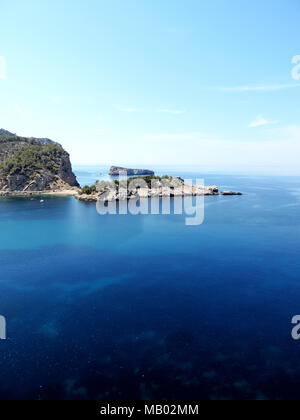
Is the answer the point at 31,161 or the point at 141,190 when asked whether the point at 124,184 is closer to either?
the point at 141,190

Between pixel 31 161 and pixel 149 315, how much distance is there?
145479 millimetres

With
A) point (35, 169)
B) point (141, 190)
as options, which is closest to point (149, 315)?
point (141, 190)

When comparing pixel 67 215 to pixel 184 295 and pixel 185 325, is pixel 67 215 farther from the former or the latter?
pixel 185 325

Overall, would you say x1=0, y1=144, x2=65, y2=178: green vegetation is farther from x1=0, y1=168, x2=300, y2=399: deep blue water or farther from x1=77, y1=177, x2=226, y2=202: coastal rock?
x1=0, y1=168, x2=300, y2=399: deep blue water

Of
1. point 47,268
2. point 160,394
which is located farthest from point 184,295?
point 47,268

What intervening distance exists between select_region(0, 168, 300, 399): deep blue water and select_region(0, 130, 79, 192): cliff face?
86123mm

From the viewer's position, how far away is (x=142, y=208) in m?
111

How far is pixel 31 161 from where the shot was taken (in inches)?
5994

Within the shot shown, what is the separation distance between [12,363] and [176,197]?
12174cm

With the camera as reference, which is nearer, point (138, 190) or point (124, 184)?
point (138, 190)

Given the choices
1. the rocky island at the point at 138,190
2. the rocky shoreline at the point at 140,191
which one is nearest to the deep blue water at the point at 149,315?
the rocky shoreline at the point at 140,191

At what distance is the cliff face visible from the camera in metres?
147

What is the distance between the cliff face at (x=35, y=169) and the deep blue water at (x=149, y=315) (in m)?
86.1

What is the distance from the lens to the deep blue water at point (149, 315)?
23031 millimetres
